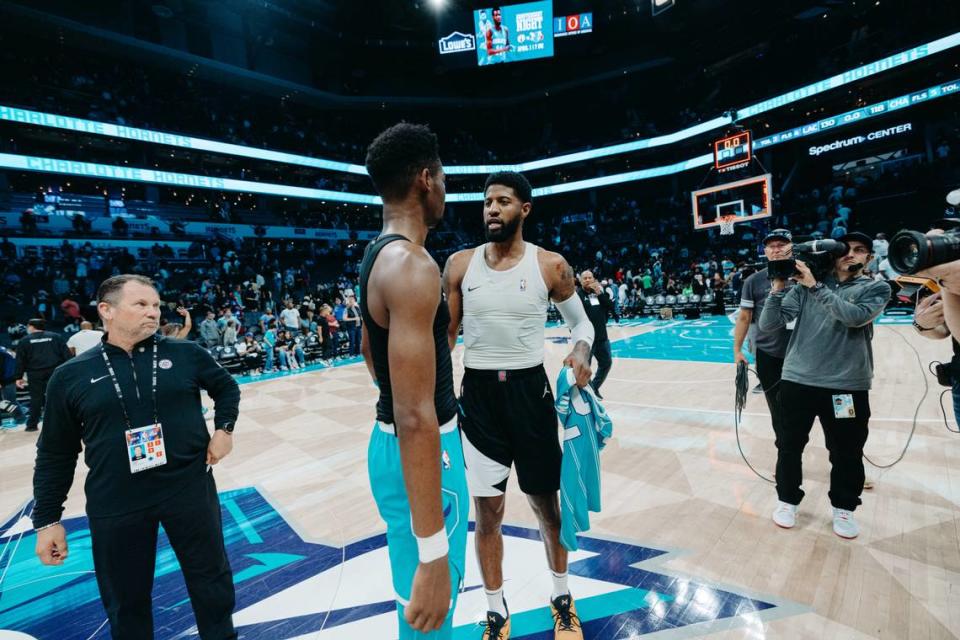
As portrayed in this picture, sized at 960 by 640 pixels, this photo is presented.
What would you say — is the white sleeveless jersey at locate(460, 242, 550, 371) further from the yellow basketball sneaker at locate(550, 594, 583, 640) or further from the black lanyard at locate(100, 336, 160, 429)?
the black lanyard at locate(100, 336, 160, 429)

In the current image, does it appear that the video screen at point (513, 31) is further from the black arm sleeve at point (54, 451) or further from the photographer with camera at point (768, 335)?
the black arm sleeve at point (54, 451)

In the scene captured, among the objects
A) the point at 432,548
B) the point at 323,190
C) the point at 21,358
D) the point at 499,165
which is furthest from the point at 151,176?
the point at 432,548

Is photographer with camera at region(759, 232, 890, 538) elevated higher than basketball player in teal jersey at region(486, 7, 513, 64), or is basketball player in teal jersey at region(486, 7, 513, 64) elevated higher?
basketball player in teal jersey at region(486, 7, 513, 64)

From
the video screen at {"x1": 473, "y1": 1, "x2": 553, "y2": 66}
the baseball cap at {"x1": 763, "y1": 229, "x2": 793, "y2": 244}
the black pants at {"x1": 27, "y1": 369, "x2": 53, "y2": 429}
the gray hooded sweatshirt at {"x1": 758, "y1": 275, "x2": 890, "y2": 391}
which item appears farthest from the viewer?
the video screen at {"x1": 473, "y1": 1, "x2": 553, "y2": 66}

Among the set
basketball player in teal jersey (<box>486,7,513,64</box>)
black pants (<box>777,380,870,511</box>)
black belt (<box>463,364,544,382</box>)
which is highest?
basketball player in teal jersey (<box>486,7,513,64</box>)

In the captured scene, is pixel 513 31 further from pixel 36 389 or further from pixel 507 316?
pixel 507 316

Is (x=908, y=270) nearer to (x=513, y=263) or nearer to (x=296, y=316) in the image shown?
(x=513, y=263)

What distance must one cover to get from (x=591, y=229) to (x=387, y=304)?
32142 mm

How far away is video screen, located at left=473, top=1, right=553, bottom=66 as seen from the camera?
21953 mm

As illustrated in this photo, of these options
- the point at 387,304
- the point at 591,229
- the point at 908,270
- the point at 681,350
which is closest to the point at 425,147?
the point at 387,304

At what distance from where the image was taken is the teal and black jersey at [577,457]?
2180 mm

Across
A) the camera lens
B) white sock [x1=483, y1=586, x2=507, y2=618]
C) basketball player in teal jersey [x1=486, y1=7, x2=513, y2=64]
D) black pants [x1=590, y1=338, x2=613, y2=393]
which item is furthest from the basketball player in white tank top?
basketball player in teal jersey [x1=486, y1=7, x2=513, y2=64]

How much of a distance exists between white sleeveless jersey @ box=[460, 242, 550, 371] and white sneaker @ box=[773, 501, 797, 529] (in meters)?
2.13

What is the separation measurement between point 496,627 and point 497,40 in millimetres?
25821
